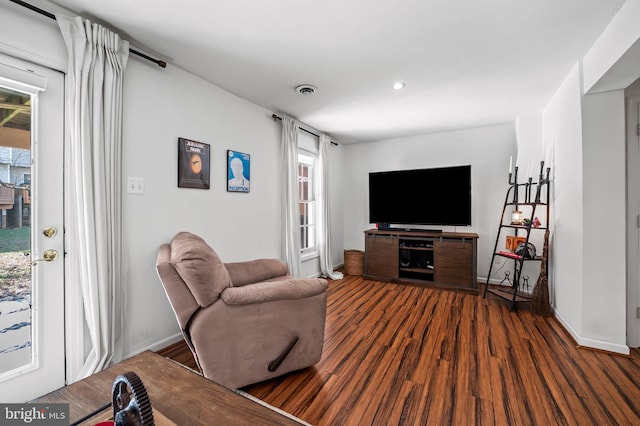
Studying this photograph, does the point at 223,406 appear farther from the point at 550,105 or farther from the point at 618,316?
the point at 550,105

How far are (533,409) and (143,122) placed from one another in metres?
3.29

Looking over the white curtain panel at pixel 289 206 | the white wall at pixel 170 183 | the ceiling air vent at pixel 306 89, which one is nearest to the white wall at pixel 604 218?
the ceiling air vent at pixel 306 89

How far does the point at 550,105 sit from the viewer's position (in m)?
3.17

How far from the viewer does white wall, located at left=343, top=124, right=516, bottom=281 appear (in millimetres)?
4059

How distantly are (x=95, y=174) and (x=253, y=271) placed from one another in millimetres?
1388

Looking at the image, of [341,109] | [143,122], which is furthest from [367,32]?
[143,122]

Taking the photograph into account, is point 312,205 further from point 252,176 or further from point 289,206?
point 252,176

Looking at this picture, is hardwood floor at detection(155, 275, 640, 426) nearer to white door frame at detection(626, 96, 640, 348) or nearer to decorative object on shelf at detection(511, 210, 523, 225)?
white door frame at detection(626, 96, 640, 348)

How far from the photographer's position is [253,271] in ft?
8.27

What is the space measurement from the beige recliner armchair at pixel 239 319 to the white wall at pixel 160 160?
48 centimetres

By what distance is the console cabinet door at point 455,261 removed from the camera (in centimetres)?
371

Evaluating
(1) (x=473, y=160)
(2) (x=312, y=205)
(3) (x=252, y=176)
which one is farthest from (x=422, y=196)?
(3) (x=252, y=176)

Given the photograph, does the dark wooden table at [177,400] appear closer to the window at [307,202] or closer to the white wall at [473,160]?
the window at [307,202]

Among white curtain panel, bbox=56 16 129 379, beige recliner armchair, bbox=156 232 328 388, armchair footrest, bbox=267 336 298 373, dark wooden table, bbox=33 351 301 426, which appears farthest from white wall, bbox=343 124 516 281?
dark wooden table, bbox=33 351 301 426
